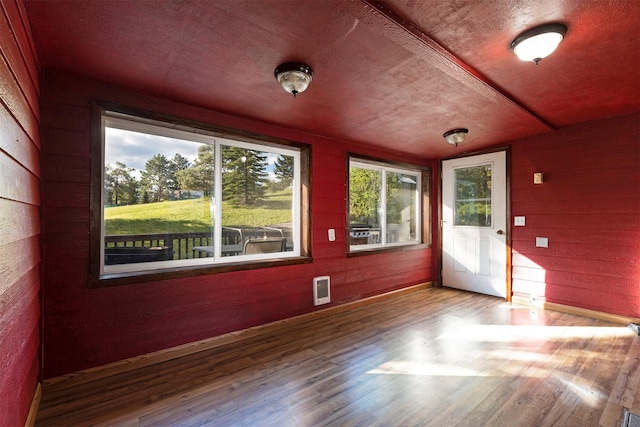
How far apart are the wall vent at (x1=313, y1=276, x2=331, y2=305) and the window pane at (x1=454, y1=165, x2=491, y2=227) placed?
252 cm

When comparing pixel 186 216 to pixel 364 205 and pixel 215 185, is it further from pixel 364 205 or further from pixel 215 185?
pixel 364 205

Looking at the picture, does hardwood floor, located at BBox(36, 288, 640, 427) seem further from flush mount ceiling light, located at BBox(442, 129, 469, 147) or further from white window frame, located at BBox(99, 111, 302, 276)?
flush mount ceiling light, located at BBox(442, 129, 469, 147)

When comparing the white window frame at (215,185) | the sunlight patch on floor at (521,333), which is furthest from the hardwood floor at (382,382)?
the white window frame at (215,185)

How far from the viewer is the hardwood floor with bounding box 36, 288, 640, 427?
1.81 metres

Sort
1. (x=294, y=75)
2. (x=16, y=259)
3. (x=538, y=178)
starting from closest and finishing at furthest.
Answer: (x=16, y=259) < (x=294, y=75) < (x=538, y=178)

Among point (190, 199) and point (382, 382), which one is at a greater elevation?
point (190, 199)

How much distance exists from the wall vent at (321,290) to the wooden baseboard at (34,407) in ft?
7.80

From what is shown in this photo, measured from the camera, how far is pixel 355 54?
6.54ft

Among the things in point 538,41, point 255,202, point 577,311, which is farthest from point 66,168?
point 577,311

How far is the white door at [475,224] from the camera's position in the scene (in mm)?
4320

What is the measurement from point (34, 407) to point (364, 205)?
371 centimetres

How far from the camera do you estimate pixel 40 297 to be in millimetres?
2025

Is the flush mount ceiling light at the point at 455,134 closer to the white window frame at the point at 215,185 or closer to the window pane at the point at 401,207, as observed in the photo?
the window pane at the point at 401,207

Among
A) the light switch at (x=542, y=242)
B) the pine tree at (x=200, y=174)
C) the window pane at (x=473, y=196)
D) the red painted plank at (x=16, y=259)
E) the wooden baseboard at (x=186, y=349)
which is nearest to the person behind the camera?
the red painted plank at (x=16, y=259)
